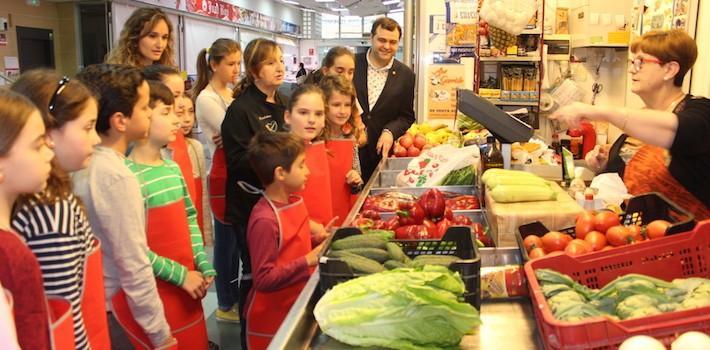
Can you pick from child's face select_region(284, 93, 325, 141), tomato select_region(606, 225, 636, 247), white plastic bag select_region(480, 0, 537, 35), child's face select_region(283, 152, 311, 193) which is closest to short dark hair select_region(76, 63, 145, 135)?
child's face select_region(283, 152, 311, 193)

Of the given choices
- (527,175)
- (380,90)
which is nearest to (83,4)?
(380,90)

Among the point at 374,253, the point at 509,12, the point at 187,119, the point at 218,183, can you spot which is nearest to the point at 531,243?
the point at 374,253

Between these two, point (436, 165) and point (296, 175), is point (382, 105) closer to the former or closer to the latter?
point (436, 165)

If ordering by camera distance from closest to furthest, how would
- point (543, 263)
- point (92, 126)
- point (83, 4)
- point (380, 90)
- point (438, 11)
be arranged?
point (543, 263) → point (92, 126) → point (380, 90) → point (438, 11) → point (83, 4)

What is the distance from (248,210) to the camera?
344cm

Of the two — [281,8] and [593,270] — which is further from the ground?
[281,8]

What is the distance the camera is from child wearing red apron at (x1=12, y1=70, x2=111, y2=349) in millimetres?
1623

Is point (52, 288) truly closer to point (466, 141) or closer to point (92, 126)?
point (92, 126)

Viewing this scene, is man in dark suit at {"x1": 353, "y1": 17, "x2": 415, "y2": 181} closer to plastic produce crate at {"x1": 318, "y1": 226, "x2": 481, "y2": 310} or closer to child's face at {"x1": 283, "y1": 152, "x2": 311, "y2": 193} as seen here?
child's face at {"x1": 283, "y1": 152, "x2": 311, "y2": 193}

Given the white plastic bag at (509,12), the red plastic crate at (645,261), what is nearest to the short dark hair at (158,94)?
the red plastic crate at (645,261)

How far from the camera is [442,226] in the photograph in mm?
2354

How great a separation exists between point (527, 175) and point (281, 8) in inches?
718

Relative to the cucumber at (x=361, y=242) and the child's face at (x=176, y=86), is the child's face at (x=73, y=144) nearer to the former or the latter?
the cucumber at (x=361, y=242)

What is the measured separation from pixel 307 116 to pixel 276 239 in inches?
34.8
